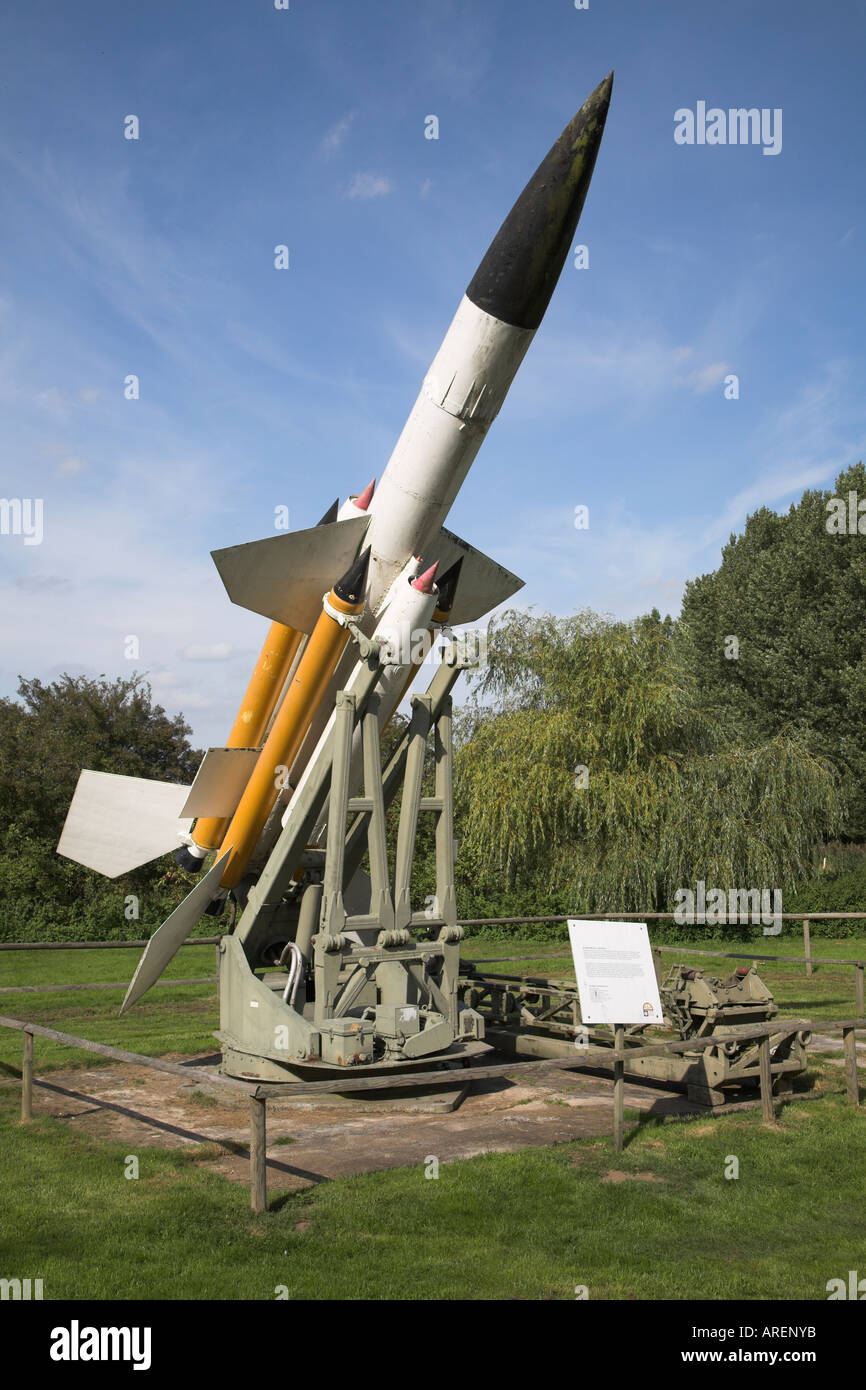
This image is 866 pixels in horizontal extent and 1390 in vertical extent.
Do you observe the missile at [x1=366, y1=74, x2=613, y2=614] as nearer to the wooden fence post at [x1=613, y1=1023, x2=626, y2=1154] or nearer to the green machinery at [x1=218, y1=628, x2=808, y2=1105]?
the green machinery at [x1=218, y1=628, x2=808, y2=1105]

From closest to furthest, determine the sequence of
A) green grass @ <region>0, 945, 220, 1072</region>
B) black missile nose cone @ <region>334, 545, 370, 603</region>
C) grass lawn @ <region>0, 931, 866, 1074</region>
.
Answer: black missile nose cone @ <region>334, 545, 370, 603</region>, green grass @ <region>0, 945, 220, 1072</region>, grass lawn @ <region>0, 931, 866, 1074</region>

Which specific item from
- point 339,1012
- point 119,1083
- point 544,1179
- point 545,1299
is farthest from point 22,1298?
point 119,1083

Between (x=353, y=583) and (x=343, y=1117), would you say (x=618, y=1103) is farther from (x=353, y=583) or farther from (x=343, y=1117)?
(x=353, y=583)

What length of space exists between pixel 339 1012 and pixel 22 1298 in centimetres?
350

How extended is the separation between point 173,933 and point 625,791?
9.63m

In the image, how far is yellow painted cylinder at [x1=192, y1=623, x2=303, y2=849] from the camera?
8.29 meters

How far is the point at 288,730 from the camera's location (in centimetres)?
784

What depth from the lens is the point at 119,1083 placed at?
8.40m

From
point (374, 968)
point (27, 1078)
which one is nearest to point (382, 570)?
point (374, 968)

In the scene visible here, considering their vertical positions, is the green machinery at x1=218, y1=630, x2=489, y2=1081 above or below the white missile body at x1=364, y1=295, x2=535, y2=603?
below

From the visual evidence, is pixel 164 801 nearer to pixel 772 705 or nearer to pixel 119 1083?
pixel 119 1083

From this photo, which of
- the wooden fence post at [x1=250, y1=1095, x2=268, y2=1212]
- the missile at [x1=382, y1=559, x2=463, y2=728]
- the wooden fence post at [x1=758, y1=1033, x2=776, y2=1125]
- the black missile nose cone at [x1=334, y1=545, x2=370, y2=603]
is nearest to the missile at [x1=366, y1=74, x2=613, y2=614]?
the black missile nose cone at [x1=334, y1=545, x2=370, y2=603]

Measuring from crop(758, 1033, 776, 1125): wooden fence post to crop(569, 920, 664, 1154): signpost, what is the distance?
83 cm

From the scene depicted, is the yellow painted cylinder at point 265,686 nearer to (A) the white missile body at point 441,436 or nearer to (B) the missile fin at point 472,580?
(A) the white missile body at point 441,436
